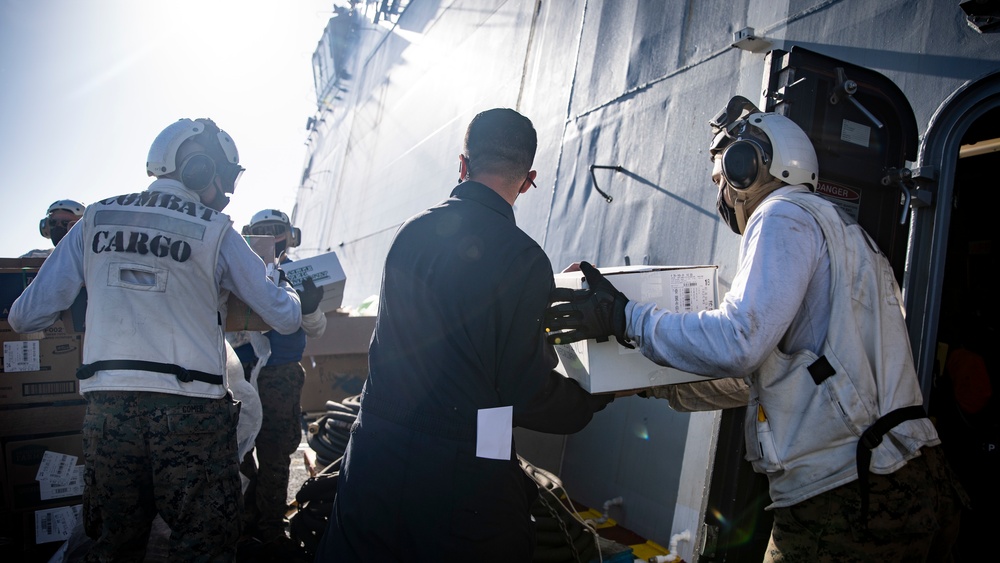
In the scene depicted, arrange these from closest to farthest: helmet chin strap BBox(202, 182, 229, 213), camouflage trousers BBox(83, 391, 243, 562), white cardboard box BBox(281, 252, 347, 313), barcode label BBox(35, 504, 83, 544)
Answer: camouflage trousers BBox(83, 391, 243, 562)
helmet chin strap BBox(202, 182, 229, 213)
barcode label BBox(35, 504, 83, 544)
white cardboard box BBox(281, 252, 347, 313)

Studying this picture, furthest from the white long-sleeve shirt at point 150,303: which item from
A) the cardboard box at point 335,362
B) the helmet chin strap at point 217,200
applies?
the cardboard box at point 335,362

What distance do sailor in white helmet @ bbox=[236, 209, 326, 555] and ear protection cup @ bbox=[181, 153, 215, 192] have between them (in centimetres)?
127

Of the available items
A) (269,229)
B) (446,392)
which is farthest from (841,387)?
(269,229)

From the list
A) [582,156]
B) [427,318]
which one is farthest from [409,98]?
[427,318]

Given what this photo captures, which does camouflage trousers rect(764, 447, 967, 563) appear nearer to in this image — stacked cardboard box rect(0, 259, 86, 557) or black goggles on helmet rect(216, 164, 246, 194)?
black goggles on helmet rect(216, 164, 246, 194)

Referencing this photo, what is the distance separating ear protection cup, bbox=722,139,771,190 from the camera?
2010 millimetres

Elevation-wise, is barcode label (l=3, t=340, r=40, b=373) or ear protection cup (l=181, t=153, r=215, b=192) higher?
ear protection cup (l=181, t=153, r=215, b=192)

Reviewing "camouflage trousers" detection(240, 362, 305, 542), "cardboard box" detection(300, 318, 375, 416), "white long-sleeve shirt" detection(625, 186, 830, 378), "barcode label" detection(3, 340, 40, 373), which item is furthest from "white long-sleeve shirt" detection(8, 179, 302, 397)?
"cardboard box" detection(300, 318, 375, 416)

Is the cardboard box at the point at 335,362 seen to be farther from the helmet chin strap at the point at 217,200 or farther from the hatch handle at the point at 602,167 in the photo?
the helmet chin strap at the point at 217,200

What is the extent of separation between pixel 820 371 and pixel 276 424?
138 inches

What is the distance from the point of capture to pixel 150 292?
2422mm

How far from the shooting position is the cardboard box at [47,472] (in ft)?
11.8

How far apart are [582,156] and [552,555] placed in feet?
11.7

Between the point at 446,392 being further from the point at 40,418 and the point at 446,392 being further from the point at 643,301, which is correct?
the point at 40,418
